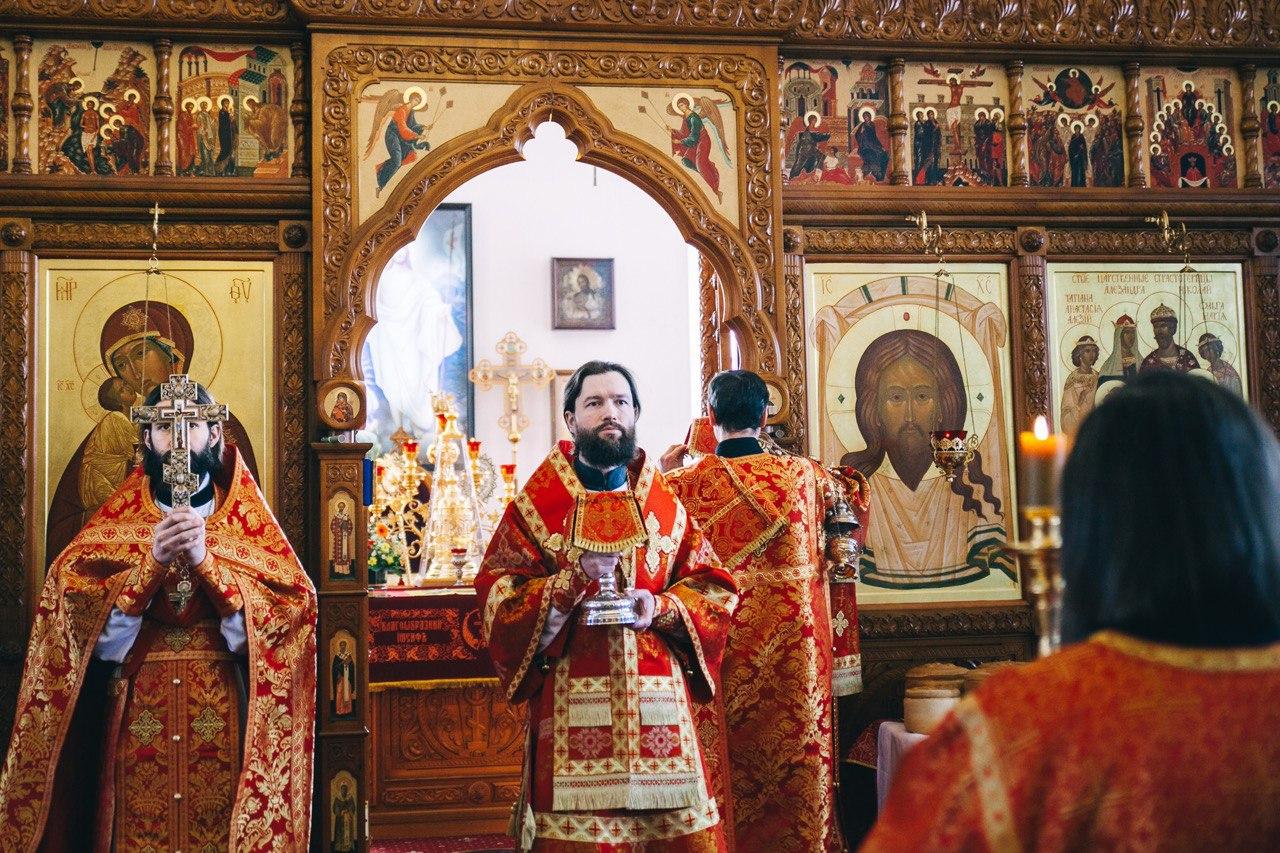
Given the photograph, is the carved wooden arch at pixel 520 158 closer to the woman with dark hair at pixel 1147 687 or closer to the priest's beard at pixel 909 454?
the priest's beard at pixel 909 454

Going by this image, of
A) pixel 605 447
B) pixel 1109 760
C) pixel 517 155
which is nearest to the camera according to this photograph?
pixel 1109 760

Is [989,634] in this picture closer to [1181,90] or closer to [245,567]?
[1181,90]

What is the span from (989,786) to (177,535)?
3518mm

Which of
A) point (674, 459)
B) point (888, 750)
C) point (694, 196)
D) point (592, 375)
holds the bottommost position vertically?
point (888, 750)

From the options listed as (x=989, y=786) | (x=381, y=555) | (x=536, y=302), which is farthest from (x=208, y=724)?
(x=536, y=302)

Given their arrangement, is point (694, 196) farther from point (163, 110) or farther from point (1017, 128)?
point (163, 110)

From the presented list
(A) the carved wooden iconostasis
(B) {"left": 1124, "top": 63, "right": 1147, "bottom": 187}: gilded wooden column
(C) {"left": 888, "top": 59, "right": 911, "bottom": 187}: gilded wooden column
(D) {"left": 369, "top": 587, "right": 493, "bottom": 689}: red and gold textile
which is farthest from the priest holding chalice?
Answer: (B) {"left": 1124, "top": 63, "right": 1147, "bottom": 187}: gilded wooden column

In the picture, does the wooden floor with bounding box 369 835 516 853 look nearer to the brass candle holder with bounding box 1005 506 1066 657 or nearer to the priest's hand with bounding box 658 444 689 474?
the priest's hand with bounding box 658 444 689 474

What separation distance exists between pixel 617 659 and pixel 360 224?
2.86m

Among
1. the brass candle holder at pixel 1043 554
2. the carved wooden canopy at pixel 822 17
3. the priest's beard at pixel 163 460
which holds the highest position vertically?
the carved wooden canopy at pixel 822 17

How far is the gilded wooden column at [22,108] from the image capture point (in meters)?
6.18

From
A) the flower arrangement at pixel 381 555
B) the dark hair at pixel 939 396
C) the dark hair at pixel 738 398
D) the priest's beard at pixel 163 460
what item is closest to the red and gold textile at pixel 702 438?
the dark hair at pixel 738 398

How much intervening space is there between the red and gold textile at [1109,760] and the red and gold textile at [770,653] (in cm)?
373

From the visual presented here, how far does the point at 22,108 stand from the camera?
6.19 meters
